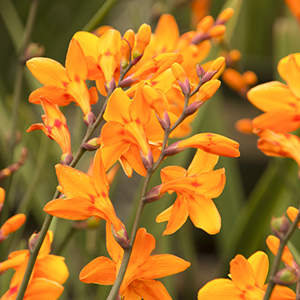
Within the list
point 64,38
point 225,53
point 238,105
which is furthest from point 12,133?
point 238,105

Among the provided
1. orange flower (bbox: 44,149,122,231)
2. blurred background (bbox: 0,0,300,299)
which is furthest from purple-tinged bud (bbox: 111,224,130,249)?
blurred background (bbox: 0,0,300,299)

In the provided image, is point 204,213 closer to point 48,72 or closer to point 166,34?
point 48,72

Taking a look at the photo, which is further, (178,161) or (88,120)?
(178,161)

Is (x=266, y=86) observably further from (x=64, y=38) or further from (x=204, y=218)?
(x=64, y=38)

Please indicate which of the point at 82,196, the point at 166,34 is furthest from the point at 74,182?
the point at 166,34

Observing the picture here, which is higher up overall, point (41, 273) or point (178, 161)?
point (41, 273)

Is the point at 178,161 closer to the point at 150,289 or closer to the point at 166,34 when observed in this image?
the point at 166,34

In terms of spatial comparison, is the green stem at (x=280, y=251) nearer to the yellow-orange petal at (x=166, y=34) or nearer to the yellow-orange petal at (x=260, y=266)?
the yellow-orange petal at (x=260, y=266)

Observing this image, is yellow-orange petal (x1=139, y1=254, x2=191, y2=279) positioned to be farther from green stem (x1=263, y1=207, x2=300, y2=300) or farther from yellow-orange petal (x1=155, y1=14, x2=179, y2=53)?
yellow-orange petal (x1=155, y1=14, x2=179, y2=53)
